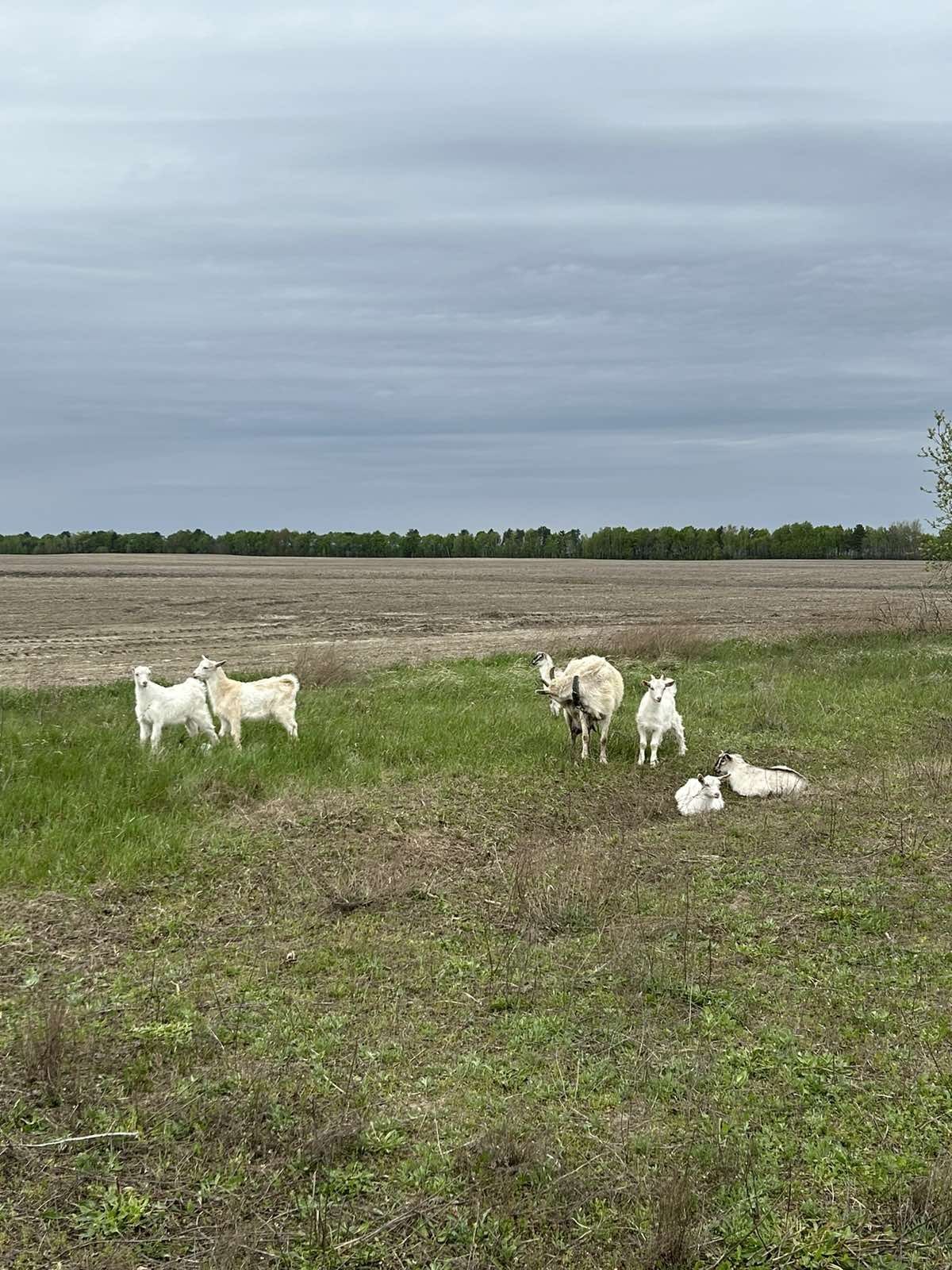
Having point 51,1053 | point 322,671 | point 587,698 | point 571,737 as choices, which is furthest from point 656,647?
point 51,1053

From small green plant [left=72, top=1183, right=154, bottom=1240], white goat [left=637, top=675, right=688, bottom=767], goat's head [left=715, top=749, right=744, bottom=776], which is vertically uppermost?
white goat [left=637, top=675, right=688, bottom=767]

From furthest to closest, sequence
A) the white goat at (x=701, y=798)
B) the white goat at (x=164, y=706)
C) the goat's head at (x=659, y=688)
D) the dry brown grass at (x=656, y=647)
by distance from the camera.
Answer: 1. the dry brown grass at (x=656, y=647)
2. the goat's head at (x=659, y=688)
3. the white goat at (x=164, y=706)
4. the white goat at (x=701, y=798)

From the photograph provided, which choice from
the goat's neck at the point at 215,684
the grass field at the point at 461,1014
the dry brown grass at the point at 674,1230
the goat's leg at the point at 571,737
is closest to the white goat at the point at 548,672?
the goat's leg at the point at 571,737

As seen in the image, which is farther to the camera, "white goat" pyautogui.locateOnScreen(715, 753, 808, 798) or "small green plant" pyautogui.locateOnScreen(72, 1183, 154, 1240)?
"white goat" pyautogui.locateOnScreen(715, 753, 808, 798)

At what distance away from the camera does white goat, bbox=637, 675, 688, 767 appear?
15102 mm

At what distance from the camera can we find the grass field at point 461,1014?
4930mm

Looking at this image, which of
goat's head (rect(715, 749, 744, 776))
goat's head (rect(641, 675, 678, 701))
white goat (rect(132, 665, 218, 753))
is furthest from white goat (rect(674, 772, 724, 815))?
white goat (rect(132, 665, 218, 753))

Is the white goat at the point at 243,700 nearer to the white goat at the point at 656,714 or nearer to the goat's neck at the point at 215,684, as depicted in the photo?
the goat's neck at the point at 215,684

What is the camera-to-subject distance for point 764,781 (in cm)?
1347

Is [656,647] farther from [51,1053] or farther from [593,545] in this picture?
[593,545]

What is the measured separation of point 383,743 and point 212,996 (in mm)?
7970

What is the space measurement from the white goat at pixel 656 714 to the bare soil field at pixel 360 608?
11966 millimetres

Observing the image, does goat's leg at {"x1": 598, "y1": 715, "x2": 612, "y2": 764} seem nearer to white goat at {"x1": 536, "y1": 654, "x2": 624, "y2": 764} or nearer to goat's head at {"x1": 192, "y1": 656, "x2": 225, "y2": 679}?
white goat at {"x1": 536, "y1": 654, "x2": 624, "y2": 764}

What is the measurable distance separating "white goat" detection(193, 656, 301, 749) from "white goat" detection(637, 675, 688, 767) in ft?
18.1
